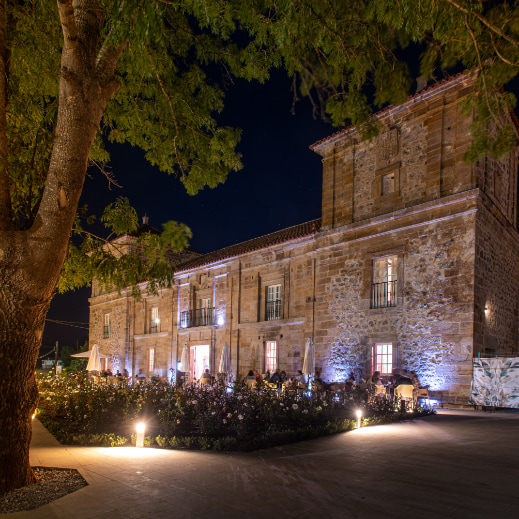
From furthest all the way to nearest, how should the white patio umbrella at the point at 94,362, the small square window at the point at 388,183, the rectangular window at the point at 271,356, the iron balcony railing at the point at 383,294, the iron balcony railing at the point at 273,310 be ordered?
1. the iron balcony railing at the point at 273,310
2. the rectangular window at the point at 271,356
3. the white patio umbrella at the point at 94,362
4. the small square window at the point at 388,183
5. the iron balcony railing at the point at 383,294

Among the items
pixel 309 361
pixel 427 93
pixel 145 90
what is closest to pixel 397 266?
pixel 309 361

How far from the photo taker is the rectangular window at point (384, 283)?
1371 centimetres

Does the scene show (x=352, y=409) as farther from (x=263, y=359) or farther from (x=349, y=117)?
(x=263, y=359)

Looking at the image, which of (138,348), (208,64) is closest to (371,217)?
(208,64)

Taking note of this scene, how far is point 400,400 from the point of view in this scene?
10484 mm

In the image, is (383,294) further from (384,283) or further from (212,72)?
(212,72)

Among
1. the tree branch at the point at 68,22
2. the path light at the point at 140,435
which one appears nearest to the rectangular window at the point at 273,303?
the path light at the point at 140,435

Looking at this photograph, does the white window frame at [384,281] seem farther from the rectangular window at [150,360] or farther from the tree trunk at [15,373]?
the rectangular window at [150,360]

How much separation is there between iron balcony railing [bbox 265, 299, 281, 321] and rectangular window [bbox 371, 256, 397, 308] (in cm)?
491

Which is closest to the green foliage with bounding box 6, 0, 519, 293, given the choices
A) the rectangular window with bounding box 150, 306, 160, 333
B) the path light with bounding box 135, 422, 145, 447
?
the path light with bounding box 135, 422, 145, 447

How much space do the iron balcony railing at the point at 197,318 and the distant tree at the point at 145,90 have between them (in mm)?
13931

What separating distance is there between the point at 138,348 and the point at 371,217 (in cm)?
1766

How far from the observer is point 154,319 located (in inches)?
1001

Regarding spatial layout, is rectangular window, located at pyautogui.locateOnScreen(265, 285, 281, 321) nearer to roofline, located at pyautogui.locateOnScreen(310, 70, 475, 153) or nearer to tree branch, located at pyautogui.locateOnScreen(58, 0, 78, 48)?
roofline, located at pyautogui.locateOnScreen(310, 70, 475, 153)
